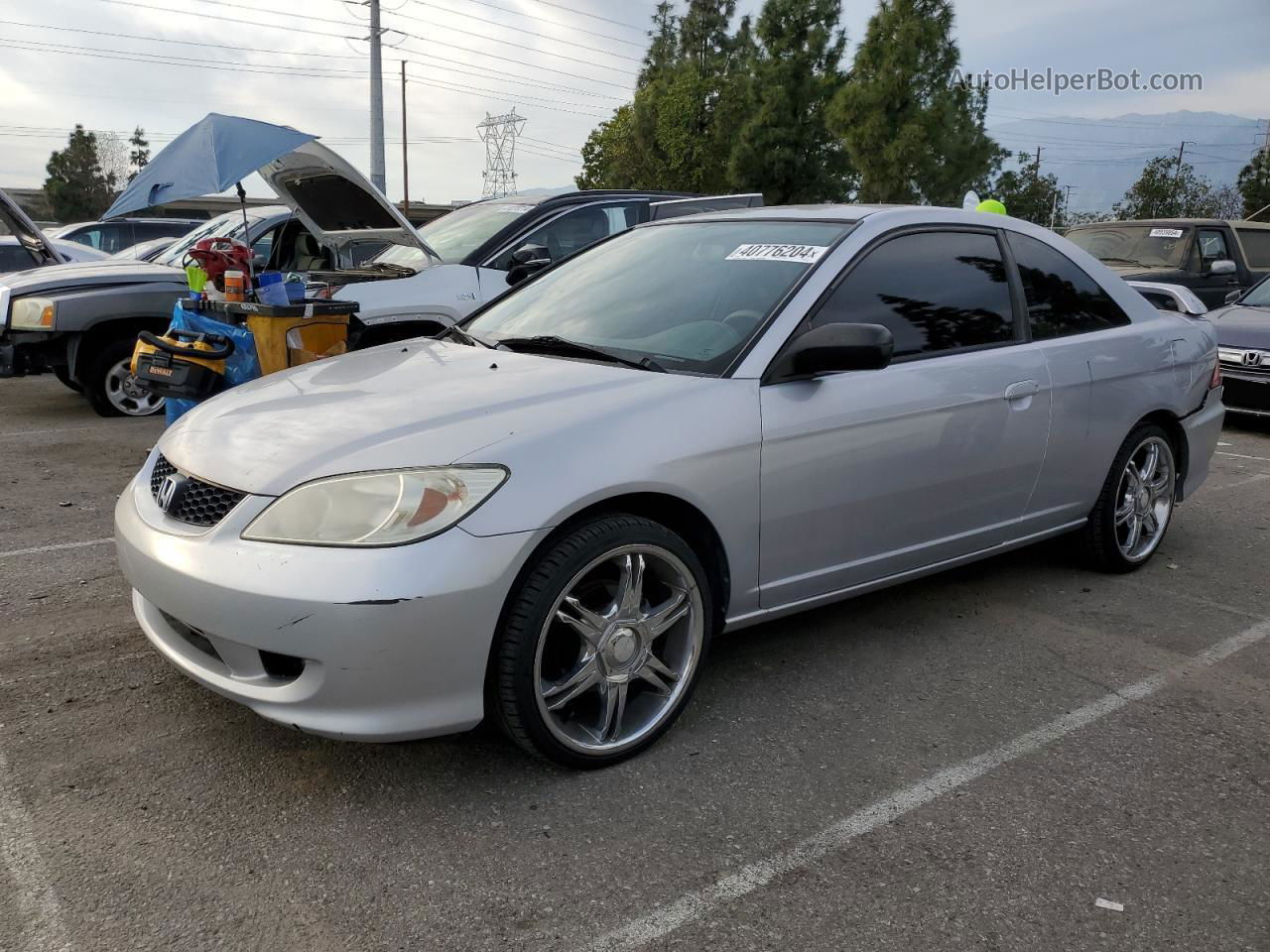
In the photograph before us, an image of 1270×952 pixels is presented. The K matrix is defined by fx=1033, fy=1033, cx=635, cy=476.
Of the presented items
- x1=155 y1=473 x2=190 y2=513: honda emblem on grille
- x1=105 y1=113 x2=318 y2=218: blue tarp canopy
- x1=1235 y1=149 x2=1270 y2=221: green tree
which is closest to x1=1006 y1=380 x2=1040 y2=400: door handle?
x1=155 y1=473 x2=190 y2=513: honda emblem on grille

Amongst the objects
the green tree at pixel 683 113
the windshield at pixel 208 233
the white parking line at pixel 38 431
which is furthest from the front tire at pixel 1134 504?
the green tree at pixel 683 113

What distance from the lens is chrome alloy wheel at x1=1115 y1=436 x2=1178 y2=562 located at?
451 centimetres

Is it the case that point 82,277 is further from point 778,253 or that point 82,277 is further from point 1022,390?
point 1022,390

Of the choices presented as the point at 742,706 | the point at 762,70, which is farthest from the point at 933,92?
the point at 742,706

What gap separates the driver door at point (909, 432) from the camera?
10.3 ft

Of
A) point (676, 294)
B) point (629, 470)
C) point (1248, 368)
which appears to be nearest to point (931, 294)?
point (676, 294)

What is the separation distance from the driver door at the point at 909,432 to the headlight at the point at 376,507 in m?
0.96

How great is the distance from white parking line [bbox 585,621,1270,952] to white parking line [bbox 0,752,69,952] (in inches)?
43.8

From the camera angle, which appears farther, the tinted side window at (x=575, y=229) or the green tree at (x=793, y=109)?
the green tree at (x=793, y=109)

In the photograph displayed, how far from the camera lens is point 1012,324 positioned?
392cm

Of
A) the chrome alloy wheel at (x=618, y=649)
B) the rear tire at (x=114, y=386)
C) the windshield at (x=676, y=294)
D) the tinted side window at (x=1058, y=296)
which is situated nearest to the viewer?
the chrome alloy wheel at (x=618, y=649)

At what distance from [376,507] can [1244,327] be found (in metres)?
8.41

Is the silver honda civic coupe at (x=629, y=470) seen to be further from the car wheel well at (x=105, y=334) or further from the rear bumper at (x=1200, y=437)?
the car wheel well at (x=105, y=334)

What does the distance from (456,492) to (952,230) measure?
91.7 inches
